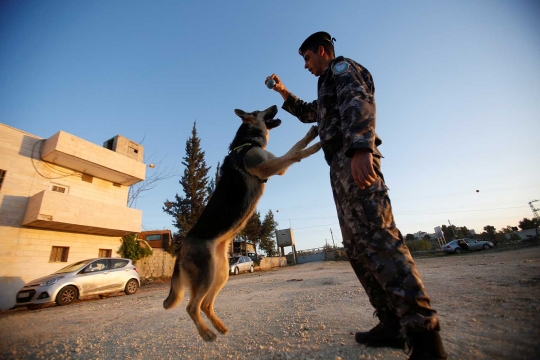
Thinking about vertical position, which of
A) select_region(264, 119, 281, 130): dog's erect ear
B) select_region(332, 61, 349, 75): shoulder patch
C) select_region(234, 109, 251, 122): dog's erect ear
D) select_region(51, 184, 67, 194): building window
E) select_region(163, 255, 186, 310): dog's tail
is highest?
select_region(51, 184, 67, 194): building window

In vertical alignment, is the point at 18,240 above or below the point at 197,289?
above

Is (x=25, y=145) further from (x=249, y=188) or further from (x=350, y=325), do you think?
(x=350, y=325)

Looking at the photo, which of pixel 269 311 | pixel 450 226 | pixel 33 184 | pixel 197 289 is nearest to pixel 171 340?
pixel 197 289

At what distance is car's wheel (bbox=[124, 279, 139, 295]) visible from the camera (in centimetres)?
1268

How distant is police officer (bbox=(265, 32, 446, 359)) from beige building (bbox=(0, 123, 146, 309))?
1722 cm

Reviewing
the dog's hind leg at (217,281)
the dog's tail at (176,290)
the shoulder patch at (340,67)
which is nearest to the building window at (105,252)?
the dog's tail at (176,290)

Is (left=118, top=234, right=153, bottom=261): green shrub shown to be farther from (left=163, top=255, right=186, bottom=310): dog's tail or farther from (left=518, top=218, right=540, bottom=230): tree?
(left=518, top=218, right=540, bottom=230): tree

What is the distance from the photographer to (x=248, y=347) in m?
2.62

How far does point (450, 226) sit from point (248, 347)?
209ft

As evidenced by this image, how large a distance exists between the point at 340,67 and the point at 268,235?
135 ft

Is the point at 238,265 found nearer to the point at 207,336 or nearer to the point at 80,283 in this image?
the point at 80,283

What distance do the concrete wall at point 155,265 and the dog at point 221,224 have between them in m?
20.0

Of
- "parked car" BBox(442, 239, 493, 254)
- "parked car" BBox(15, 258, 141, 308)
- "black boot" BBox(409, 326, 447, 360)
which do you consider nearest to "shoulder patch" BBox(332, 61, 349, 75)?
"black boot" BBox(409, 326, 447, 360)

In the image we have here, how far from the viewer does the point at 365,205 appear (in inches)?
77.5
